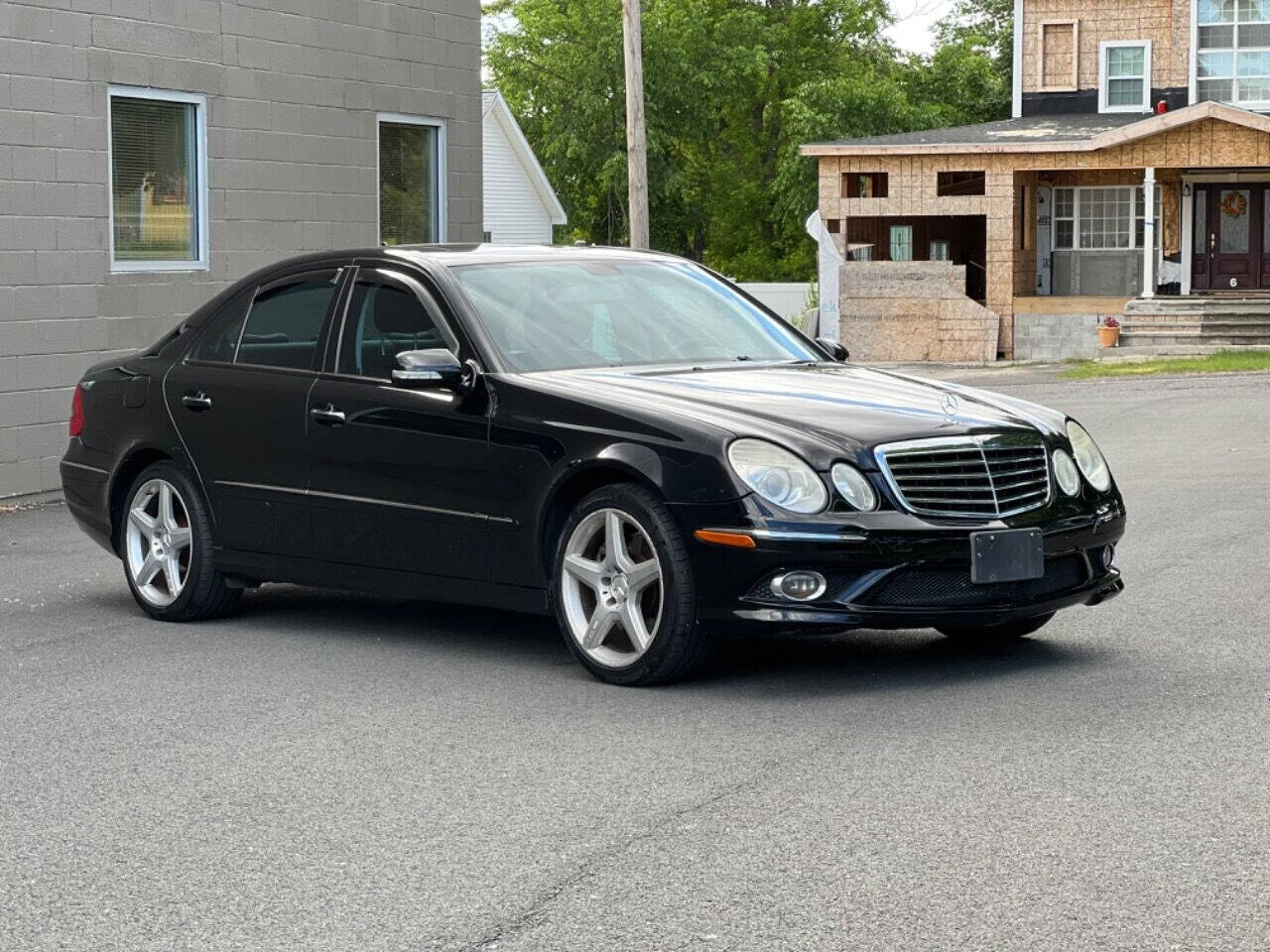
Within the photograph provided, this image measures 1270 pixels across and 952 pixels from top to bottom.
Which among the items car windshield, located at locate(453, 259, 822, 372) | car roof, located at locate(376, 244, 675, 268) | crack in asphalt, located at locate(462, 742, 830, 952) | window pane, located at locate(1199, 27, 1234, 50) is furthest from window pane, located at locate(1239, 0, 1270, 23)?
crack in asphalt, located at locate(462, 742, 830, 952)

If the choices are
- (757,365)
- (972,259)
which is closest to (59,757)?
(757,365)

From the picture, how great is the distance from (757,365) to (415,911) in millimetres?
4007

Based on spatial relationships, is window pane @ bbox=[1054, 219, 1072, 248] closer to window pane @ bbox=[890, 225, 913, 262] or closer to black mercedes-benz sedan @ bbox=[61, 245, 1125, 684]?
window pane @ bbox=[890, 225, 913, 262]

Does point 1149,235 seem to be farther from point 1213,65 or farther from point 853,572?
point 853,572

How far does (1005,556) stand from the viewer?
722 cm

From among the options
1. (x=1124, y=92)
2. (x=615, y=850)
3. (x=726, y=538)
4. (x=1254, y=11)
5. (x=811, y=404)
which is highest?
(x=1254, y=11)

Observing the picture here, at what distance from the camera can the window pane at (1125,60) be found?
44281 millimetres

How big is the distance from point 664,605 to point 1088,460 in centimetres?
184

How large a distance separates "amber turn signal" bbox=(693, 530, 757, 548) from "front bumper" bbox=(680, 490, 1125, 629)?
0.02 m

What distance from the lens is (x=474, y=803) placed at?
19.0 ft

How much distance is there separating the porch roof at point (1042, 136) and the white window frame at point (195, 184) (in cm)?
2428

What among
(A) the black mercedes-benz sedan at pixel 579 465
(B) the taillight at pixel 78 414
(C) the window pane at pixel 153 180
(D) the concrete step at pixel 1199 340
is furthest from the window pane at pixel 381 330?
(D) the concrete step at pixel 1199 340

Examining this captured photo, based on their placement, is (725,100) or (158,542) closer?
(158,542)

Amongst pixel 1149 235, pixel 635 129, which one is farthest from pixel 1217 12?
pixel 635 129
